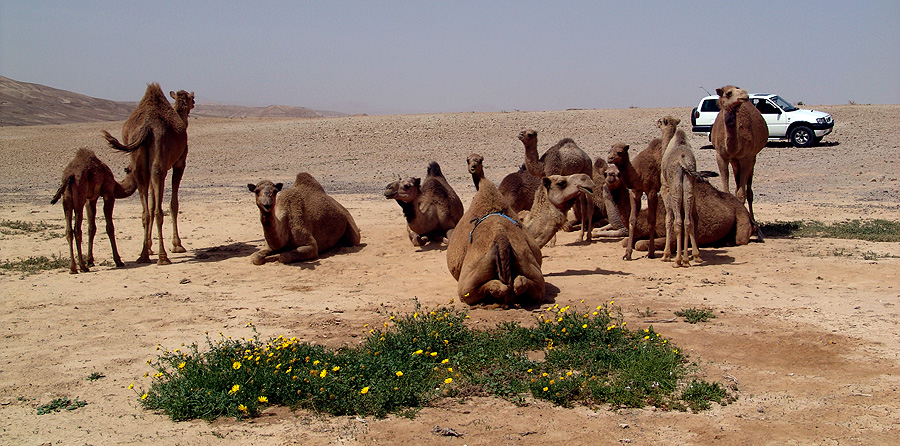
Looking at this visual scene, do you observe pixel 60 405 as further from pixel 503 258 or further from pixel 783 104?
pixel 783 104

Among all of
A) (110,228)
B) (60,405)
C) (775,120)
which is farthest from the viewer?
(775,120)

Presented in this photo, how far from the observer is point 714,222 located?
11117 millimetres

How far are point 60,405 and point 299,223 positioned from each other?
634 cm

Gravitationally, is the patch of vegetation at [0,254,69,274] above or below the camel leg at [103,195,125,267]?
below

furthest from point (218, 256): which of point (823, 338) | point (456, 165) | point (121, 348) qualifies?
point (456, 165)

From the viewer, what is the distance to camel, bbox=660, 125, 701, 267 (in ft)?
32.8

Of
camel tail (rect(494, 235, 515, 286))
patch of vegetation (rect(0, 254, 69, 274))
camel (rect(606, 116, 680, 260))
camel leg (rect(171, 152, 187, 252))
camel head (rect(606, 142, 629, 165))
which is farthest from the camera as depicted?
camel leg (rect(171, 152, 187, 252))

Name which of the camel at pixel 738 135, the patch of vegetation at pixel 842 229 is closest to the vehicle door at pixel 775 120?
the patch of vegetation at pixel 842 229

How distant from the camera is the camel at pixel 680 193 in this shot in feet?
32.8

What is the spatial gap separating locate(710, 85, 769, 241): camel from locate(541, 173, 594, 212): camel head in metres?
3.97

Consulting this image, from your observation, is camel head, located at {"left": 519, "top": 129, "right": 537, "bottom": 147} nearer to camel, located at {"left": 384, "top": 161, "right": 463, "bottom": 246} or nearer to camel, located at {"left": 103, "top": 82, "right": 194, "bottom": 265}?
camel, located at {"left": 384, "top": 161, "right": 463, "bottom": 246}

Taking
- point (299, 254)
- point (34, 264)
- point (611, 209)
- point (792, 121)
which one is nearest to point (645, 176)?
point (611, 209)

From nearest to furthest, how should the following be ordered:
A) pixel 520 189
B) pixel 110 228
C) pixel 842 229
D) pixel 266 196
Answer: pixel 266 196 → pixel 110 228 → pixel 842 229 → pixel 520 189

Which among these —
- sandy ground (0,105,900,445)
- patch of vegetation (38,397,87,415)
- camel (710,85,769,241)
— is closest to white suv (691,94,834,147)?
sandy ground (0,105,900,445)
